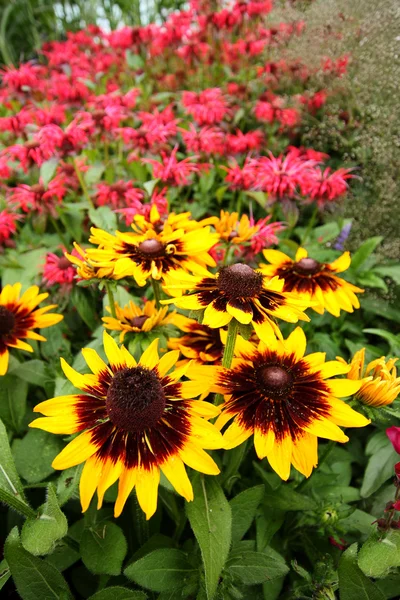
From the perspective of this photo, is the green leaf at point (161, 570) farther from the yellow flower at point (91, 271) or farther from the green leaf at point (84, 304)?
the green leaf at point (84, 304)

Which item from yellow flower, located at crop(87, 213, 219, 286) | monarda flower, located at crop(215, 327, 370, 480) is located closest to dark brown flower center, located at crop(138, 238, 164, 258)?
yellow flower, located at crop(87, 213, 219, 286)

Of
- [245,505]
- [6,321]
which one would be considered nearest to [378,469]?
[245,505]

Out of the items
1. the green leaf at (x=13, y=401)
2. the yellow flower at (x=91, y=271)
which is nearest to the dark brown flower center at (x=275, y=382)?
the yellow flower at (x=91, y=271)

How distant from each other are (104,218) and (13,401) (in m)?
0.50

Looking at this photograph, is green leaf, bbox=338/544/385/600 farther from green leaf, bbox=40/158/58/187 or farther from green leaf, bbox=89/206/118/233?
green leaf, bbox=40/158/58/187

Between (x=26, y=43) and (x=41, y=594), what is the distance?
592cm

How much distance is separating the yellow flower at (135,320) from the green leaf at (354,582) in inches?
16.7

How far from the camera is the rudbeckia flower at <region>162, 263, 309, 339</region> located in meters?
0.59

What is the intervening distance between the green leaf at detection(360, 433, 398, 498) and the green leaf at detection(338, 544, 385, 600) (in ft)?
1.12

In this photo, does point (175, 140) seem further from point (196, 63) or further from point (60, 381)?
point (60, 381)

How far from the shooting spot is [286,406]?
0.65 meters

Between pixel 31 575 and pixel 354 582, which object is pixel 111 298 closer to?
pixel 31 575

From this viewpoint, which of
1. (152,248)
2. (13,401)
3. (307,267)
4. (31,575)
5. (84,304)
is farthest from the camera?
(84,304)

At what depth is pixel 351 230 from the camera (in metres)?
1.48
